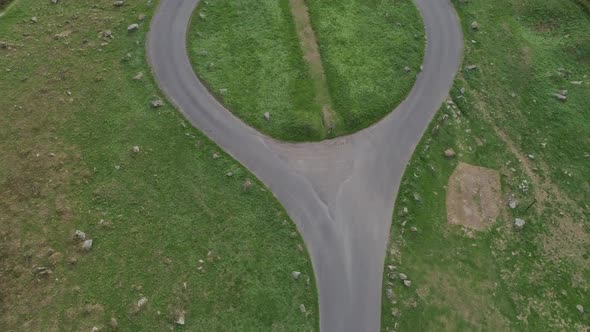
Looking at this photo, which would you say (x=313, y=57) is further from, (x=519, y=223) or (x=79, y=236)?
(x=79, y=236)

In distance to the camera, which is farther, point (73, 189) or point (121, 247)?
point (73, 189)

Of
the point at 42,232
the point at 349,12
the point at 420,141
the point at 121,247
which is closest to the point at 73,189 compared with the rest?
the point at 42,232

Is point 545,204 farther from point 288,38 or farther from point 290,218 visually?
point 288,38

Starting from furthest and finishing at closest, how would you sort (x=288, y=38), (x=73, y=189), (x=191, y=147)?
(x=288, y=38) < (x=191, y=147) < (x=73, y=189)

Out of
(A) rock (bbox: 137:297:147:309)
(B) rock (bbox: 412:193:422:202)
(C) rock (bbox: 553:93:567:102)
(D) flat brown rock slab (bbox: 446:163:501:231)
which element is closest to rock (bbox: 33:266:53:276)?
(A) rock (bbox: 137:297:147:309)

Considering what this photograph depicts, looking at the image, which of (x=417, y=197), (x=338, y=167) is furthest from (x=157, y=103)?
(x=417, y=197)

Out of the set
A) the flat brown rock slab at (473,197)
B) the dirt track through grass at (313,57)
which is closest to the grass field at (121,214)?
the dirt track through grass at (313,57)

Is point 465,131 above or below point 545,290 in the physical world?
above
